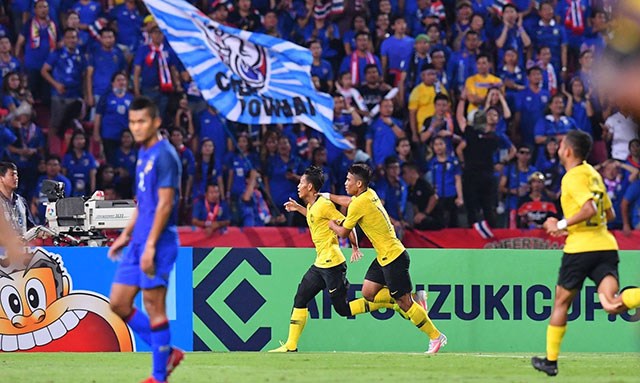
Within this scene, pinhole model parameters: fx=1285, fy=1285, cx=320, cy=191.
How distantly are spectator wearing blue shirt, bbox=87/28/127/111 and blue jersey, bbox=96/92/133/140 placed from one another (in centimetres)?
35

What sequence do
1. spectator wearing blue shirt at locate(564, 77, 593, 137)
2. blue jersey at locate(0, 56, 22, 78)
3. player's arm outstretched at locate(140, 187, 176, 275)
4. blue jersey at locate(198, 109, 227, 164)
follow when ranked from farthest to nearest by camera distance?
spectator wearing blue shirt at locate(564, 77, 593, 137) → blue jersey at locate(198, 109, 227, 164) → blue jersey at locate(0, 56, 22, 78) → player's arm outstretched at locate(140, 187, 176, 275)

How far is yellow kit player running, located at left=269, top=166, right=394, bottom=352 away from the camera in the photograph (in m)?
16.5

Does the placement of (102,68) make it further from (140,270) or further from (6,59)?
(140,270)

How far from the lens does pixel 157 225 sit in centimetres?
1032

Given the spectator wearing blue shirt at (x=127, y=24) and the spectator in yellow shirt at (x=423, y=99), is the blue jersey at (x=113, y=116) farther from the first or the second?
the spectator in yellow shirt at (x=423, y=99)

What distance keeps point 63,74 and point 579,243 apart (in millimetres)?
11765

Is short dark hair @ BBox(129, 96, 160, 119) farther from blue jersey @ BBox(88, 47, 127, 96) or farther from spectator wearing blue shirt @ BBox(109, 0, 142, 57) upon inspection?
spectator wearing blue shirt @ BBox(109, 0, 142, 57)

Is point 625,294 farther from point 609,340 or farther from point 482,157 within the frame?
point 482,157

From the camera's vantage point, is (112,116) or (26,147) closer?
(26,147)

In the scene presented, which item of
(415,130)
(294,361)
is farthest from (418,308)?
(415,130)

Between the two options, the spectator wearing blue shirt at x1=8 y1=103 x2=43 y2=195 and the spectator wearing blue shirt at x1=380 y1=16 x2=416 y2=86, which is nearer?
the spectator wearing blue shirt at x1=8 y1=103 x2=43 y2=195

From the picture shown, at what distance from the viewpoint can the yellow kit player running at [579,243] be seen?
1181cm

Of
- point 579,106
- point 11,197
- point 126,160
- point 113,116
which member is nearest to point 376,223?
point 11,197

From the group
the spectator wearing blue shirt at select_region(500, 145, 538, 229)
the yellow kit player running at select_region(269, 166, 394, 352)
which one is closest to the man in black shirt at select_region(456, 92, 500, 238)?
the spectator wearing blue shirt at select_region(500, 145, 538, 229)
